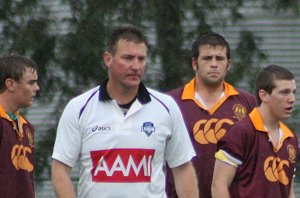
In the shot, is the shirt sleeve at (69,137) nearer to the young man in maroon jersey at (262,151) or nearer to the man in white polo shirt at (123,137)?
the man in white polo shirt at (123,137)

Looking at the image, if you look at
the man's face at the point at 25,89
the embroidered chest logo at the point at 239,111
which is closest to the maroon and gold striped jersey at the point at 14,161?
the man's face at the point at 25,89

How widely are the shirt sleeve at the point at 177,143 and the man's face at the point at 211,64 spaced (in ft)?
4.78

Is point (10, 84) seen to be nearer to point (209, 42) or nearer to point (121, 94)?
point (121, 94)

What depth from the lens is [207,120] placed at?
411 inches

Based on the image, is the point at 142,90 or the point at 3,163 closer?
the point at 142,90

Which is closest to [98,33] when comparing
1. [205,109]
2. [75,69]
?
[75,69]

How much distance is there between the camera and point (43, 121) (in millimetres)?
13711

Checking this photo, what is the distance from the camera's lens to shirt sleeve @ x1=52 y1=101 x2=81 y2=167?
8922mm

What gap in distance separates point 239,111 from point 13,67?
1.90 metres

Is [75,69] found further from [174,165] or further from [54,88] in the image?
[174,165]

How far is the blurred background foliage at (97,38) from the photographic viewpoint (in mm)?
13203

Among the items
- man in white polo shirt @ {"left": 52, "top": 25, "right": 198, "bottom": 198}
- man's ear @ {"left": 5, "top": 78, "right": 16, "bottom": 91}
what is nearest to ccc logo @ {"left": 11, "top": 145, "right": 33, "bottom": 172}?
man's ear @ {"left": 5, "top": 78, "right": 16, "bottom": 91}

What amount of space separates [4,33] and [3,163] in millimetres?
3856

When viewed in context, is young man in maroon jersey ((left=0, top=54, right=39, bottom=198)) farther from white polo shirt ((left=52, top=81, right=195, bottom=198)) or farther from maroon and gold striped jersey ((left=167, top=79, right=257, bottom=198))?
maroon and gold striped jersey ((left=167, top=79, right=257, bottom=198))
